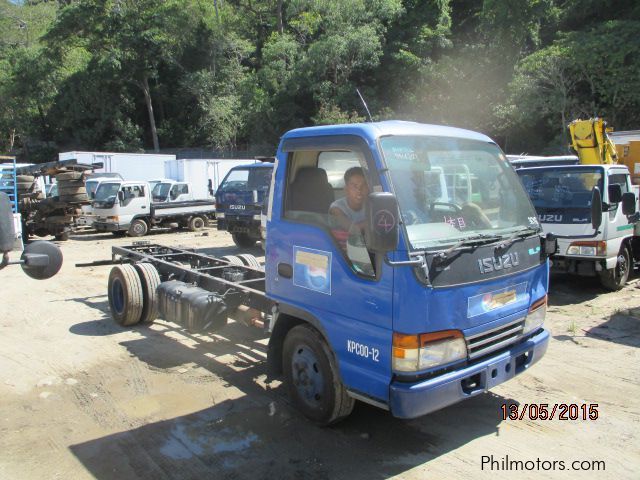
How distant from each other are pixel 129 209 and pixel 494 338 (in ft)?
51.9

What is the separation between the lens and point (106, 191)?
18031 millimetres

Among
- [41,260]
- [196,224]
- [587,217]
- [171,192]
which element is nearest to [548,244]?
[41,260]

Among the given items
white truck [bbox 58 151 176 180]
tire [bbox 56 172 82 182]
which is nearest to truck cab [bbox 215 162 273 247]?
tire [bbox 56 172 82 182]

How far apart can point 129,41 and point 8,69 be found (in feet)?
35.3

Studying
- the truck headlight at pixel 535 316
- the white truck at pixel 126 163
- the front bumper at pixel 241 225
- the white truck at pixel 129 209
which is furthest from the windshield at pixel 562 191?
the white truck at pixel 126 163

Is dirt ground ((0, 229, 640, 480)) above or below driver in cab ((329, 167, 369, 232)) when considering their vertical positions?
below

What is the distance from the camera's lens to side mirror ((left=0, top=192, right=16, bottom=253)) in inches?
127

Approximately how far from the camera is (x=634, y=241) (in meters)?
9.38

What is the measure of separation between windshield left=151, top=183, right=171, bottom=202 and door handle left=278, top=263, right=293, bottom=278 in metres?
16.9

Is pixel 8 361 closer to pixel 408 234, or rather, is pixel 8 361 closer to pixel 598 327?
pixel 408 234

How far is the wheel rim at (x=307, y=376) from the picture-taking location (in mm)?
4168

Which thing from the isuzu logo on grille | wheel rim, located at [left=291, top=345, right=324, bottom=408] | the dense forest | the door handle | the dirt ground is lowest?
the dirt ground

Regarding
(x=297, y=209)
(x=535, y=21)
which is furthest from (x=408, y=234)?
(x=535, y=21)
